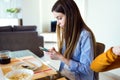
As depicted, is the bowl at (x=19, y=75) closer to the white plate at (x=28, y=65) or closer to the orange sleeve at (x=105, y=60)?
the white plate at (x=28, y=65)

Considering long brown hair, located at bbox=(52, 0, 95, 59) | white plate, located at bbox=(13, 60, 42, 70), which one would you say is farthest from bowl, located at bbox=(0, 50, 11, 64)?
long brown hair, located at bbox=(52, 0, 95, 59)

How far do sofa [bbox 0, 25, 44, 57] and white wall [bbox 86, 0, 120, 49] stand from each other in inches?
50.3

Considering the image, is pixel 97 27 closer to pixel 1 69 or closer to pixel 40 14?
pixel 1 69

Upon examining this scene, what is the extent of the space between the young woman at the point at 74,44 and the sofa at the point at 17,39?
2401mm

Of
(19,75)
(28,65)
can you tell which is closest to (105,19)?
(28,65)

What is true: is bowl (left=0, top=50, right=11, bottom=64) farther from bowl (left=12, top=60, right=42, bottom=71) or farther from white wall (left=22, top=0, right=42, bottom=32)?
white wall (left=22, top=0, right=42, bottom=32)

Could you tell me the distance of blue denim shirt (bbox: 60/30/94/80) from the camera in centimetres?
130

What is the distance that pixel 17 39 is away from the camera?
369 cm

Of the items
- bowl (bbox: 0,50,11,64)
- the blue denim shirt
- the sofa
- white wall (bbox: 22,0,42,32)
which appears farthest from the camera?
white wall (bbox: 22,0,42,32)

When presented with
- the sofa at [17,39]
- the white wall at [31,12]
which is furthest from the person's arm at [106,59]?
the white wall at [31,12]

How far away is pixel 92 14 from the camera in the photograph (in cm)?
309

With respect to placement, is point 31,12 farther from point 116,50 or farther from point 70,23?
point 116,50

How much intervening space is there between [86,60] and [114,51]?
39 cm

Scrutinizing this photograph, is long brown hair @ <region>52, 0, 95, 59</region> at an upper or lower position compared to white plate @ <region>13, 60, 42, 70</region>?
upper
